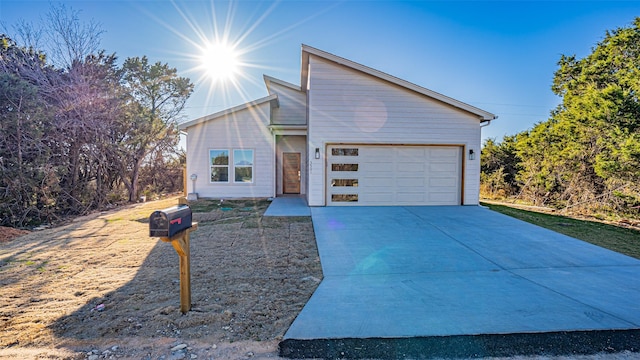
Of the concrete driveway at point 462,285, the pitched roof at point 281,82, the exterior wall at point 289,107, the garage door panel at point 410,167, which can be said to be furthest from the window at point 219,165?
the garage door panel at point 410,167

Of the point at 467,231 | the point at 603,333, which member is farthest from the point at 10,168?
the point at 603,333

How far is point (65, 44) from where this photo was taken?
1126cm

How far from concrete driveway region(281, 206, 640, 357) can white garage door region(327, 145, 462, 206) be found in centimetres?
290

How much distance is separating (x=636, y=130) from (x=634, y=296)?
777 cm

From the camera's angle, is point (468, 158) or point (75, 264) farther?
point (468, 158)

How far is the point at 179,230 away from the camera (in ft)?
10.3

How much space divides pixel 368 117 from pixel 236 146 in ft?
19.1

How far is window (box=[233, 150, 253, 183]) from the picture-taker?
41.8 feet

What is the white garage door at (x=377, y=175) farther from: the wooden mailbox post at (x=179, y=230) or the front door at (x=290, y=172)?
the wooden mailbox post at (x=179, y=230)

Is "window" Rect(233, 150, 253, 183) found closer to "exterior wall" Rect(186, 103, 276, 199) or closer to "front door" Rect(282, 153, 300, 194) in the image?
"exterior wall" Rect(186, 103, 276, 199)

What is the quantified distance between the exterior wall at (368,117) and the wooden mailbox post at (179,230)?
6.85 metres

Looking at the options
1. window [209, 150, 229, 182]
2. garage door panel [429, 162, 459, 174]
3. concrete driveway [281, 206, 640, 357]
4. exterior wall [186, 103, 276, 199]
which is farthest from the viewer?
window [209, 150, 229, 182]

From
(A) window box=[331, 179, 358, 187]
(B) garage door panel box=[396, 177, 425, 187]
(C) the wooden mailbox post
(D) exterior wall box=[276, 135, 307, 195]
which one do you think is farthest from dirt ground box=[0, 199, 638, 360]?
(D) exterior wall box=[276, 135, 307, 195]

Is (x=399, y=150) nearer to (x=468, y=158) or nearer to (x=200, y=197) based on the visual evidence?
(x=468, y=158)
